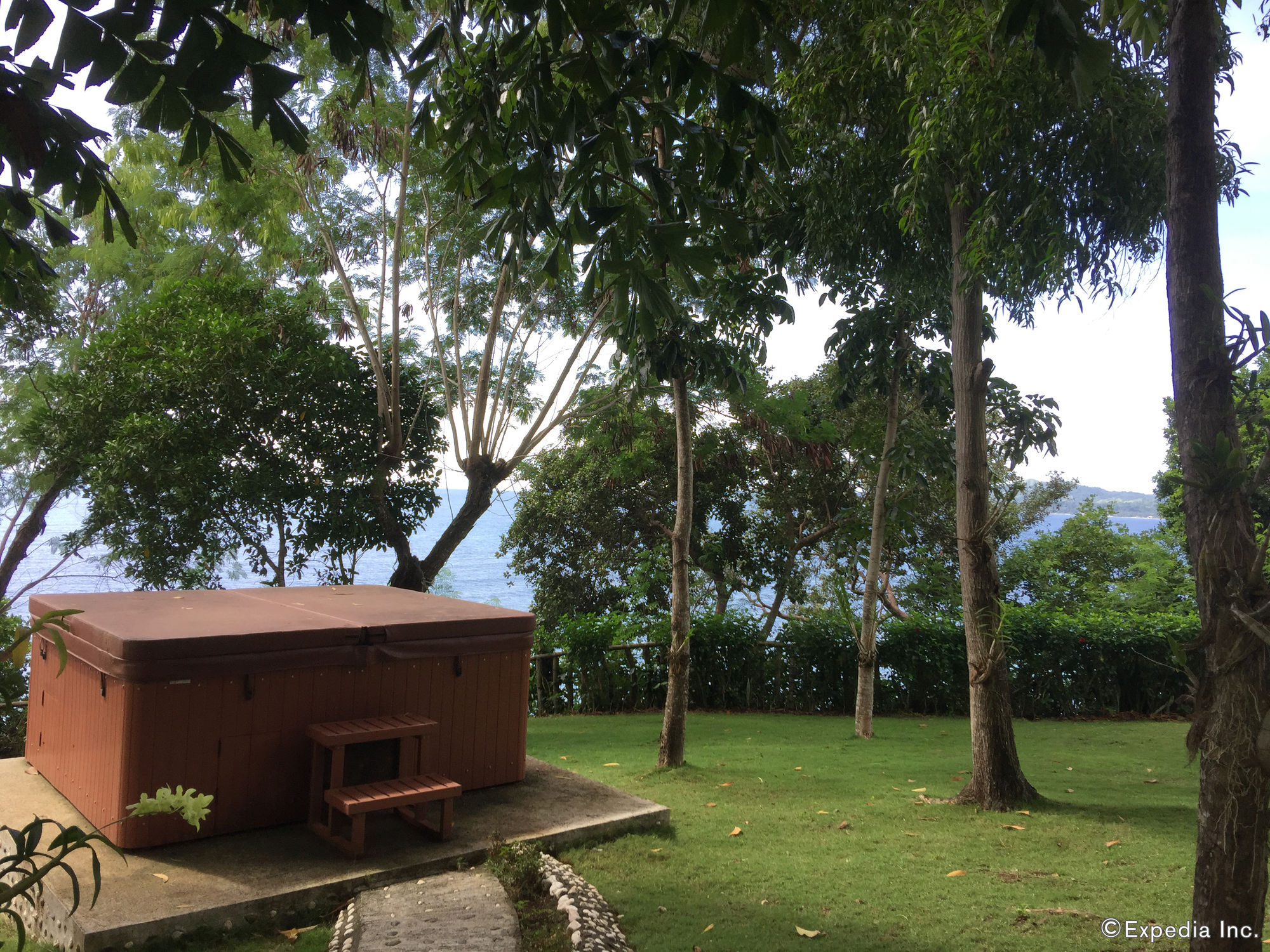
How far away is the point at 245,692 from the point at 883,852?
3.40 metres

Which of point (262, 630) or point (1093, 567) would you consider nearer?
point (262, 630)

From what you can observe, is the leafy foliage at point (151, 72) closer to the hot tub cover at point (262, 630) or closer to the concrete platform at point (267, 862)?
the concrete platform at point (267, 862)

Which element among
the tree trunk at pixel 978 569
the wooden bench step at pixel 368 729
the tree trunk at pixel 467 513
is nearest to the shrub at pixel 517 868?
the wooden bench step at pixel 368 729

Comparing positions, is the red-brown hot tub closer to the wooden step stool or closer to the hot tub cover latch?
the hot tub cover latch

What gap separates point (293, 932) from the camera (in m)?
3.55

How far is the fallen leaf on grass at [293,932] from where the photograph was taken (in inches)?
138

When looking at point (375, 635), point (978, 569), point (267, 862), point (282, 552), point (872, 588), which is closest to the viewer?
point (267, 862)

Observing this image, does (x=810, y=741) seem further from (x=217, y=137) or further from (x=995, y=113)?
(x=217, y=137)

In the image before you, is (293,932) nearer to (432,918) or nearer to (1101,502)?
(432,918)

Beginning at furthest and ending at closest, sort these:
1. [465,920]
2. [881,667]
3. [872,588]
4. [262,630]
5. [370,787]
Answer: [881,667] < [872,588] < [262,630] < [370,787] < [465,920]

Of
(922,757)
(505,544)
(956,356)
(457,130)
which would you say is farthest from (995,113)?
(505,544)

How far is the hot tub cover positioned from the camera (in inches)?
164

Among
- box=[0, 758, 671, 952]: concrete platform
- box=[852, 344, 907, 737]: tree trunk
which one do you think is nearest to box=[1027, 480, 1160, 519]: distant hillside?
box=[852, 344, 907, 737]: tree trunk

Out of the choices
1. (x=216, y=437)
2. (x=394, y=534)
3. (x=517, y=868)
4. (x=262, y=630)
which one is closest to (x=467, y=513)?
(x=394, y=534)
